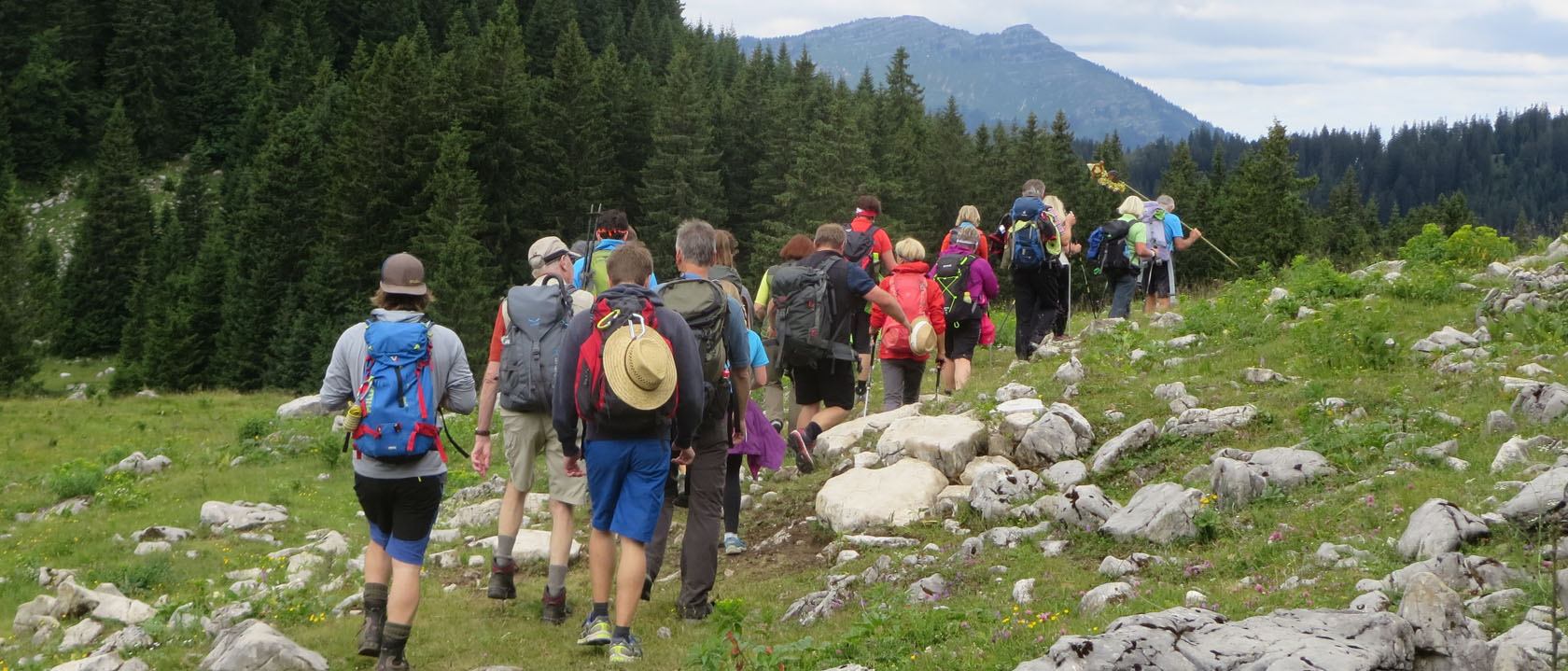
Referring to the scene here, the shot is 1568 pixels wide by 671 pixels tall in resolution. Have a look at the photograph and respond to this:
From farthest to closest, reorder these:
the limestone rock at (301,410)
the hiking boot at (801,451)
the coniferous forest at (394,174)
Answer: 1. the coniferous forest at (394,174)
2. the limestone rock at (301,410)
3. the hiking boot at (801,451)

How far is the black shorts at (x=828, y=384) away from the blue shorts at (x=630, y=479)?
4.15 meters

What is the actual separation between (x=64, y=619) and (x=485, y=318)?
45.3 m

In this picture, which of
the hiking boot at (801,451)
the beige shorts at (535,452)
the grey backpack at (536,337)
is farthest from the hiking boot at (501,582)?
the hiking boot at (801,451)

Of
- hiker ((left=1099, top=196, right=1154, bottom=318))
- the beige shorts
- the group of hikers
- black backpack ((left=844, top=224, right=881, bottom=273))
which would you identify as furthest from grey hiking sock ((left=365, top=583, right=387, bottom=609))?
hiker ((left=1099, top=196, right=1154, bottom=318))

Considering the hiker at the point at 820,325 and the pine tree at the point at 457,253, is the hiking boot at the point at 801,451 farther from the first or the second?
the pine tree at the point at 457,253

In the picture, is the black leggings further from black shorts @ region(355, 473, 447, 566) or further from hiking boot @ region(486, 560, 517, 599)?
black shorts @ region(355, 473, 447, 566)

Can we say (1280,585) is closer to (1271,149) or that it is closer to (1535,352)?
(1535,352)

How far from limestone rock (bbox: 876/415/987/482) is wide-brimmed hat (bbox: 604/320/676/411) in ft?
13.2

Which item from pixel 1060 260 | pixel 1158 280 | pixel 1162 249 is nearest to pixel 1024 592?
pixel 1060 260

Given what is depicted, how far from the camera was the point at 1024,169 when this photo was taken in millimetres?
81812

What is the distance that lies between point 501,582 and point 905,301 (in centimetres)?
494

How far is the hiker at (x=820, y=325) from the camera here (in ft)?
32.6

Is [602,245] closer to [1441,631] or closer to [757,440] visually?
[757,440]

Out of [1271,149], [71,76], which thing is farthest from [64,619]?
[71,76]
